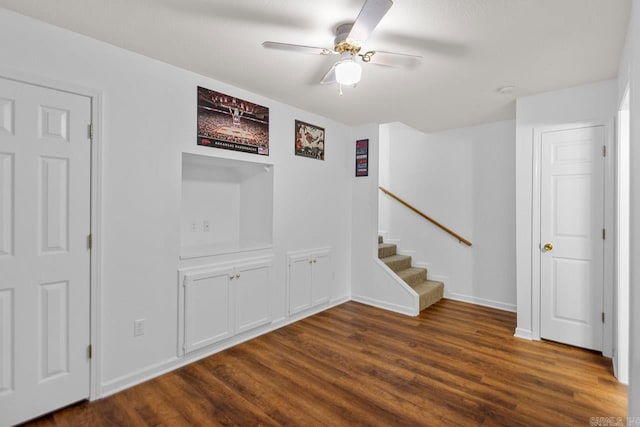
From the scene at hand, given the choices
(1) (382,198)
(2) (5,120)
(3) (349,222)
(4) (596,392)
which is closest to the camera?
(2) (5,120)

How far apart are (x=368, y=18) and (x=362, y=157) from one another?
9.34 feet

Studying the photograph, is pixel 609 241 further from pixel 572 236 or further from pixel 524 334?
pixel 524 334

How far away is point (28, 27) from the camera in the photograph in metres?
1.95

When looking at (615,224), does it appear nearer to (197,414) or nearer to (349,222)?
(349,222)

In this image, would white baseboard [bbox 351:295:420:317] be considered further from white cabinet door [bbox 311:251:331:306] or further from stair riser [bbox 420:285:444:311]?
white cabinet door [bbox 311:251:331:306]

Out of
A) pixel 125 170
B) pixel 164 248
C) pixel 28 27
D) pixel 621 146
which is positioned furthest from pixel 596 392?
pixel 28 27

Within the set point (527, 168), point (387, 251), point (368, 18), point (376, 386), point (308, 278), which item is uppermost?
point (368, 18)

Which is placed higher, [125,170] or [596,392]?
[125,170]

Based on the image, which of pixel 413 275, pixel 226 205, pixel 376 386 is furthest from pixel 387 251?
pixel 376 386

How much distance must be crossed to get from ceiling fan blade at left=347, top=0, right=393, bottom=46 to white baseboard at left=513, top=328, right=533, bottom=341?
10.6 feet

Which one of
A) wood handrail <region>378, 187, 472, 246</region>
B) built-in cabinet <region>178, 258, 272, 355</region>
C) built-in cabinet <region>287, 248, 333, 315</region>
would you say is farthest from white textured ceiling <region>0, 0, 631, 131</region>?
wood handrail <region>378, 187, 472, 246</region>

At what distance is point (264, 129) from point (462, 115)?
2.48 m

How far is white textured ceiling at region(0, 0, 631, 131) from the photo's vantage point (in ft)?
5.97

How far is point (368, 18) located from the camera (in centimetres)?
161
